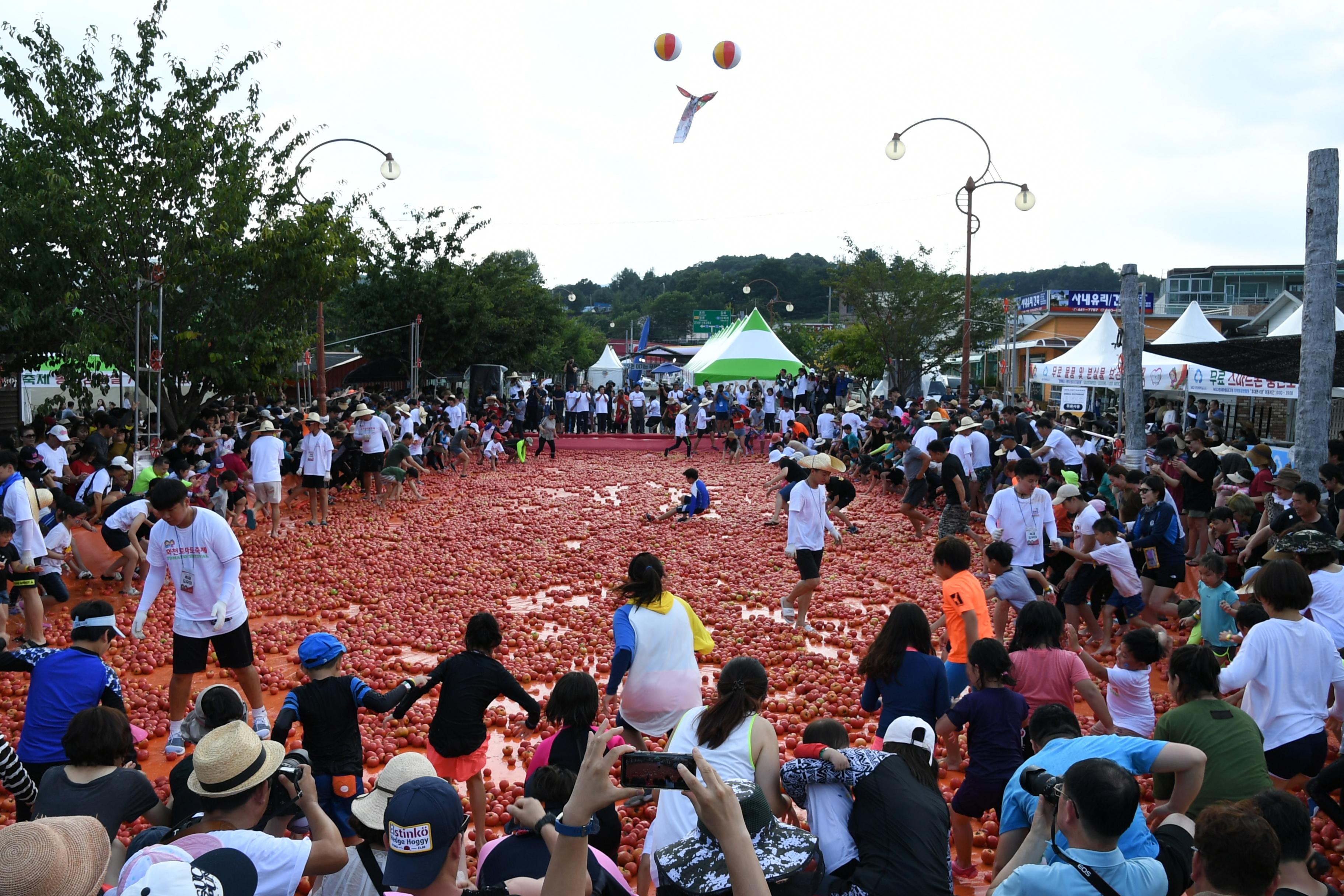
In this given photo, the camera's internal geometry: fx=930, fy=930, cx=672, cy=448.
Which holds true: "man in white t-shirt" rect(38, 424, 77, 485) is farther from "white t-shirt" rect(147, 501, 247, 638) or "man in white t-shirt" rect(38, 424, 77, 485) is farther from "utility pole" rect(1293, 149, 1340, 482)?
"utility pole" rect(1293, 149, 1340, 482)

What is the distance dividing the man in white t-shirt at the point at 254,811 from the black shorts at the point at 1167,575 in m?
7.58

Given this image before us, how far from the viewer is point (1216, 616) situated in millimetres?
6285

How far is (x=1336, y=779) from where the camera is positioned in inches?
180

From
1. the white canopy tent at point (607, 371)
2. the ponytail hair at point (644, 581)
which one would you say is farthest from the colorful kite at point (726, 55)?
the white canopy tent at point (607, 371)

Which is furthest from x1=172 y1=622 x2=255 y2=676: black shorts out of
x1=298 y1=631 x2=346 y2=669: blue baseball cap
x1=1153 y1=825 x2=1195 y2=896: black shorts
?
x1=1153 y1=825 x2=1195 y2=896: black shorts

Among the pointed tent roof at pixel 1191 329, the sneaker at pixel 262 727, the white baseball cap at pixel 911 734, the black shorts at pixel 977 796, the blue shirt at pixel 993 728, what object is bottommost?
the sneaker at pixel 262 727

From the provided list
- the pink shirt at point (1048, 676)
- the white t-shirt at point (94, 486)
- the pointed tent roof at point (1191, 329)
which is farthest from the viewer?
the pointed tent roof at point (1191, 329)

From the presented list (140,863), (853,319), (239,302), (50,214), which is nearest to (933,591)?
(140,863)

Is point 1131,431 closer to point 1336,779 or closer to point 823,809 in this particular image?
point 1336,779

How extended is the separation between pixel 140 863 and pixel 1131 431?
483 inches

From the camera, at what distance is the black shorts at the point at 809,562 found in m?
8.68

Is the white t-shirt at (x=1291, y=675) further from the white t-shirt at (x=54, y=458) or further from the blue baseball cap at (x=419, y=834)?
the white t-shirt at (x=54, y=458)

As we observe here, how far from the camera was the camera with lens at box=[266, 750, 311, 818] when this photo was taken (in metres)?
3.41

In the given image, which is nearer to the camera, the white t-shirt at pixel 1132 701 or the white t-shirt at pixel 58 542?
the white t-shirt at pixel 1132 701
